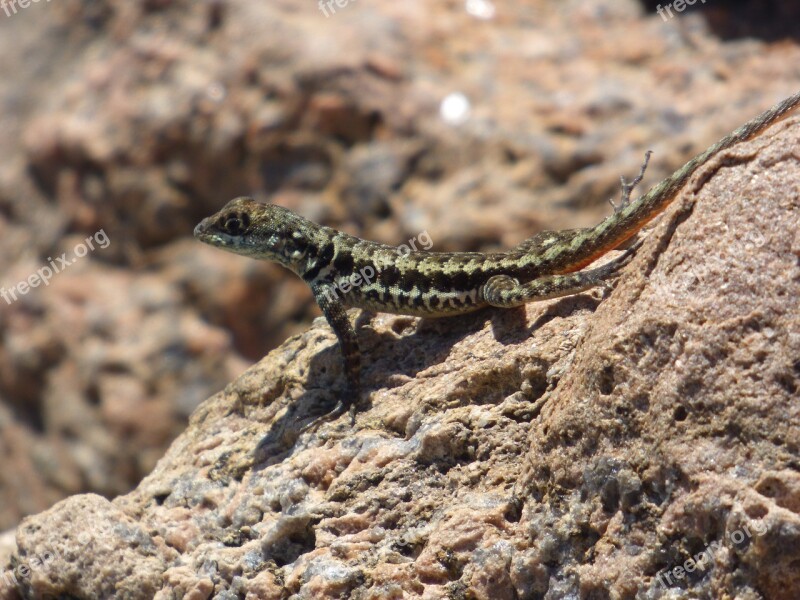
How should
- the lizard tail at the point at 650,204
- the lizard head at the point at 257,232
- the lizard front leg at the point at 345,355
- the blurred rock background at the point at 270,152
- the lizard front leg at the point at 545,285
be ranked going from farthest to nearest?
the blurred rock background at the point at 270,152, the lizard head at the point at 257,232, the lizard front leg at the point at 345,355, the lizard front leg at the point at 545,285, the lizard tail at the point at 650,204

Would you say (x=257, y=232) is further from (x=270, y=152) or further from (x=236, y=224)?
(x=270, y=152)

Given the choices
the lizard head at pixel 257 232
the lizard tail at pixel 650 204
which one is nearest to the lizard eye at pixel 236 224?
the lizard head at pixel 257 232

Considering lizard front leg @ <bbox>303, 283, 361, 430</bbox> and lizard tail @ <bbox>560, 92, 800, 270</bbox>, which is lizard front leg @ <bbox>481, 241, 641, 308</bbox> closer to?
lizard tail @ <bbox>560, 92, 800, 270</bbox>

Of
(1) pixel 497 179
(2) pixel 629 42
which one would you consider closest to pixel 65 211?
(1) pixel 497 179

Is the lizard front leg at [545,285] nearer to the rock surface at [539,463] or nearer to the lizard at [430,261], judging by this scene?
the lizard at [430,261]

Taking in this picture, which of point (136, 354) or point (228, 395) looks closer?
point (228, 395)

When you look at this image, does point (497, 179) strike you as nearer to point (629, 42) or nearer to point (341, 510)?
point (629, 42)

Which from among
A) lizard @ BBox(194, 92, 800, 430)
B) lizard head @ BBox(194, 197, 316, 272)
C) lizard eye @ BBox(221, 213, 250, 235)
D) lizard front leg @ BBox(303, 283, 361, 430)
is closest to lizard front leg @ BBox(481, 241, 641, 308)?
lizard @ BBox(194, 92, 800, 430)
